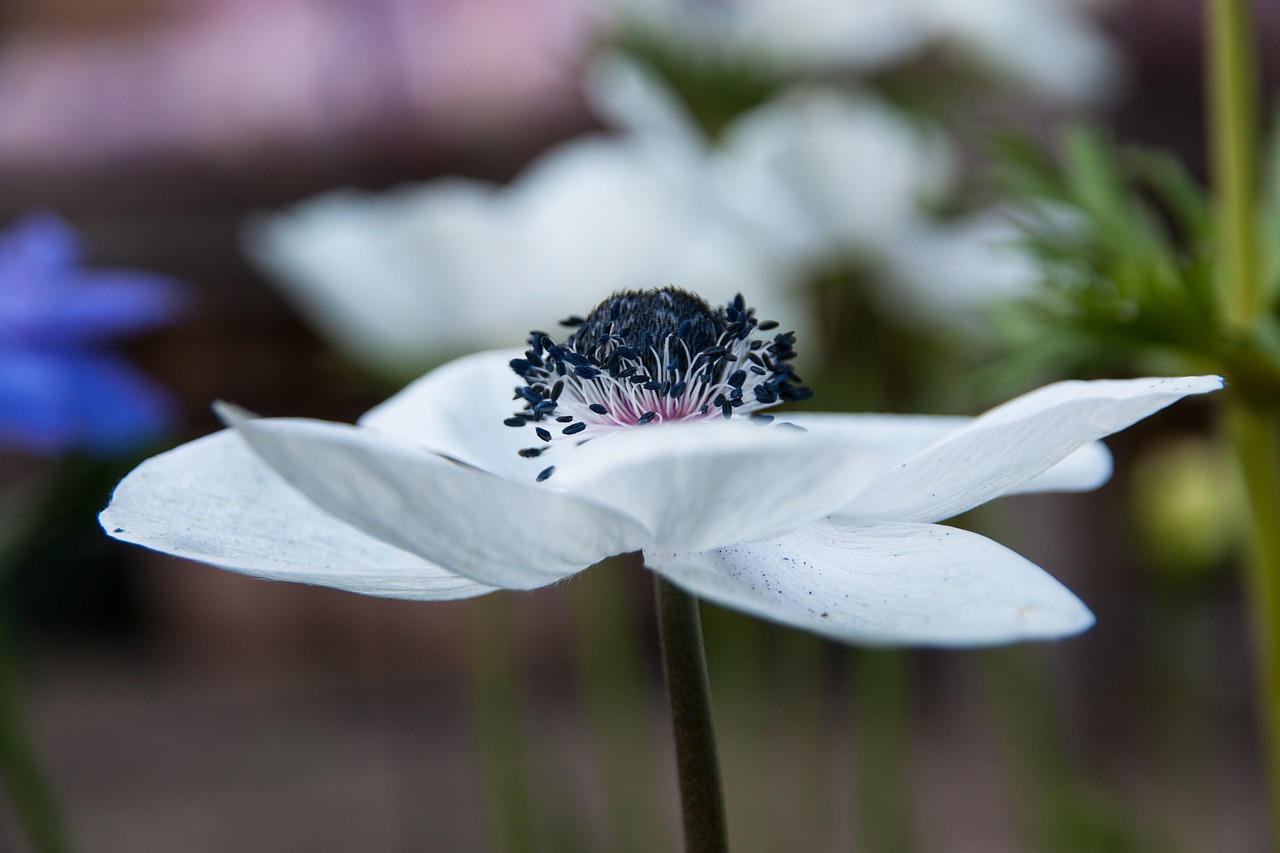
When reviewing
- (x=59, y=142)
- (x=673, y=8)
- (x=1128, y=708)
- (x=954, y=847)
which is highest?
(x=59, y=142)

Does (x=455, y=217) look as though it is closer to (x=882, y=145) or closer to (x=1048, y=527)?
(x=882, y=145)

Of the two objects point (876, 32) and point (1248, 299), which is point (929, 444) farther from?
point (876, 32)

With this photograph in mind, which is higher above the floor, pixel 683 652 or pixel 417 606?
pixel 417 606

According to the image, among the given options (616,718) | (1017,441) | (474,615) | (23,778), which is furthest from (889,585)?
(616,718)

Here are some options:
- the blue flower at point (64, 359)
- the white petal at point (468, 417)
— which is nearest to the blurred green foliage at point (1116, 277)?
the white petal at point (468, 417)

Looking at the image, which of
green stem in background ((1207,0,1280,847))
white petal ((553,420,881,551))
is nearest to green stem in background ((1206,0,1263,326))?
green stem in background ((1207,0,1280,847))

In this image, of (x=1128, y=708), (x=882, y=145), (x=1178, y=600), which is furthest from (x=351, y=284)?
(x=1128, y=708)

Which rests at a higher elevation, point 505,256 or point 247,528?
point 505,256
